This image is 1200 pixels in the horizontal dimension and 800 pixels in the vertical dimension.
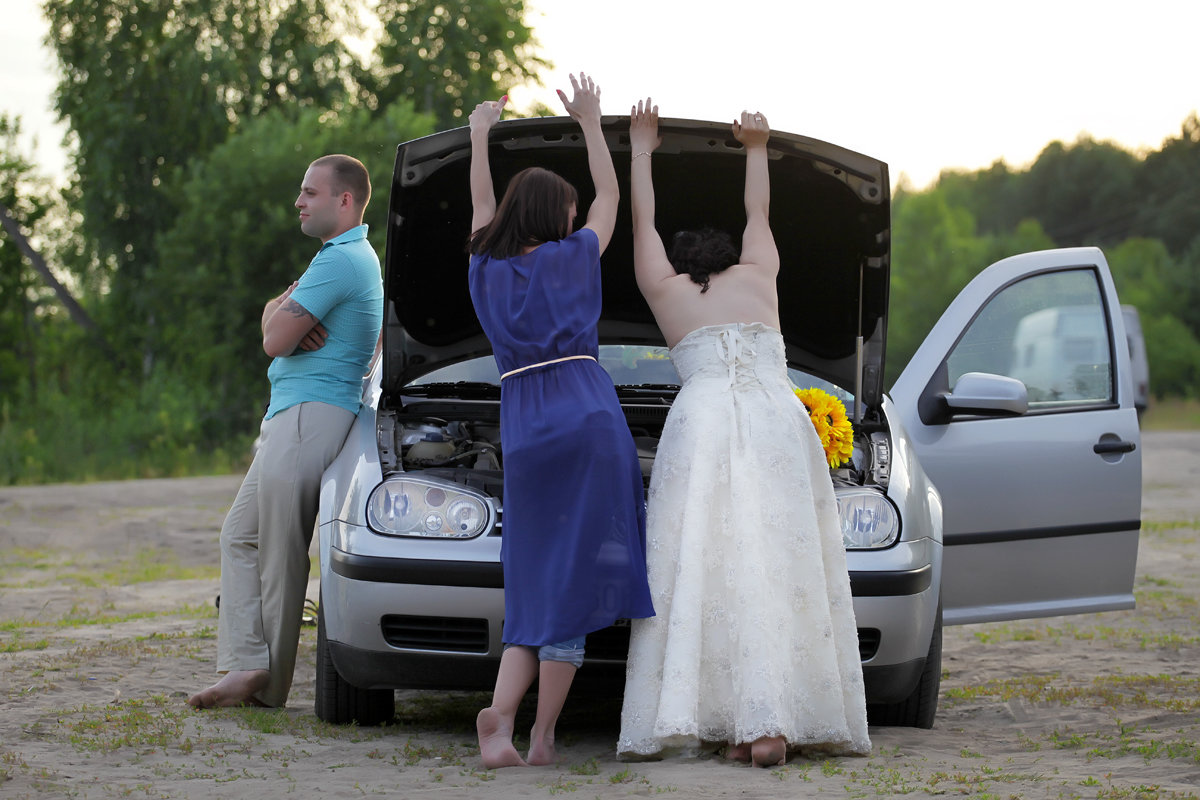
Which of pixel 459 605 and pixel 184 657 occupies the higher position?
pixel 459 605

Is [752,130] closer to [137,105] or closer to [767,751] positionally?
[767,751]

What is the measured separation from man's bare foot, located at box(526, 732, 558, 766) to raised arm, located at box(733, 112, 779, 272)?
170 cm

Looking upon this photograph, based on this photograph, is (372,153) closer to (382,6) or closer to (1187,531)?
(382,6)

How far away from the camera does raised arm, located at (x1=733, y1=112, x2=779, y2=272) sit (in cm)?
449

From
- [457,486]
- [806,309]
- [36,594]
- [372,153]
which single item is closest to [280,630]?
[457,486]

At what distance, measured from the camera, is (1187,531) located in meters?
13.3

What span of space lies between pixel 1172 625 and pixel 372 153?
20.8 metres

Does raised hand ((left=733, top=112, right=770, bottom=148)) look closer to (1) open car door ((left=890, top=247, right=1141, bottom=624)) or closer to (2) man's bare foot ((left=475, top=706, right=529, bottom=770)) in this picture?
(1) open car door ((left=890, top=247, right=1141, bottom=624))

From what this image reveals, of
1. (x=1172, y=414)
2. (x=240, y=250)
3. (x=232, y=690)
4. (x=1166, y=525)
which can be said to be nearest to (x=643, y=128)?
(x=232, y=690)

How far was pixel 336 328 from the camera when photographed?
17.0ft

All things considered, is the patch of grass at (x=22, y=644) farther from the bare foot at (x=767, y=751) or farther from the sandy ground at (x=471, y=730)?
the bare foot at (x=767, y=751)

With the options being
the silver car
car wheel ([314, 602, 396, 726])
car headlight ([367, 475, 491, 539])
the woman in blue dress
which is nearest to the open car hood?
the silver car

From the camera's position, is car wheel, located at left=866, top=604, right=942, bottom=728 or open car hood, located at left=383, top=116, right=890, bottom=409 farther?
car wheel, located at left=866, top=604, right=942, bottom=728

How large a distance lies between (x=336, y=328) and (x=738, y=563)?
194 centimetres
